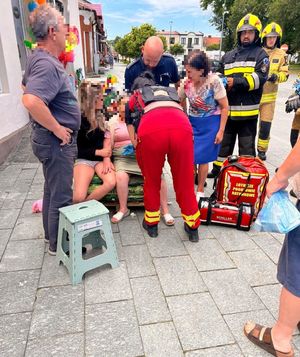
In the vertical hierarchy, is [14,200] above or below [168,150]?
below

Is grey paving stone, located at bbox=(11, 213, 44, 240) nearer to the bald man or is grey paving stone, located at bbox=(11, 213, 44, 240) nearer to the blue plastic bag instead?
the bald man

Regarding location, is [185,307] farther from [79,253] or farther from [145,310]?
[79,253]

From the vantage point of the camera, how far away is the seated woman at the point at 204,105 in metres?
2.96

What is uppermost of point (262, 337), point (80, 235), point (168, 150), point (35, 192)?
point (168, 150)

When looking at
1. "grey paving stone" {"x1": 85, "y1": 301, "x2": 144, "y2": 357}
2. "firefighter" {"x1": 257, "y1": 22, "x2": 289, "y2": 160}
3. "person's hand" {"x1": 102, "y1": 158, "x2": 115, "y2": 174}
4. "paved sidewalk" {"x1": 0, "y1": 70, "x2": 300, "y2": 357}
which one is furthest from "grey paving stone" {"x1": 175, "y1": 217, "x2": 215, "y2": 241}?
"firefighter" {"x1": 257, "y1": 22, "x2": 289, "y2": 160}

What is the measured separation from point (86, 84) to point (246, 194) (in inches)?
74.6

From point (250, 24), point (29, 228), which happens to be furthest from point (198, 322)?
point (250, 24)

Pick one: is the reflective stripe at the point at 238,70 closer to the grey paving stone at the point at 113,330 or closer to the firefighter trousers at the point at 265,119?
the firefighter trousers at the point at 265,119

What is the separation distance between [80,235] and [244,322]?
126 cm

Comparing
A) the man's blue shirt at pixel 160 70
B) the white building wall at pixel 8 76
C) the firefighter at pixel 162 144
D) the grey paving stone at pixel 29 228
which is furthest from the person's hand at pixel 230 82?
the white building wall at pixel 8 76

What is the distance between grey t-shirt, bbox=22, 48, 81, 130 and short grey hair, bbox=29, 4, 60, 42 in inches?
4.5

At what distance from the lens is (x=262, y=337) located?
5.89 feet

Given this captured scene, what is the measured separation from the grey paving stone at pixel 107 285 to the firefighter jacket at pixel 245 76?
7.73 ft

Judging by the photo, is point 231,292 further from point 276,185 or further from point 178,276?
point 276,185
